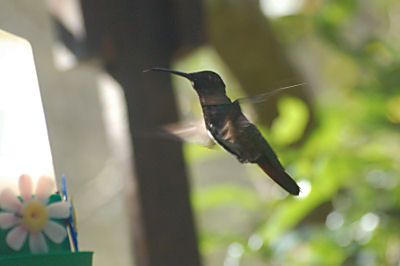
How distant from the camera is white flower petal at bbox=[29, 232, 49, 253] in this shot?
17.5 inches

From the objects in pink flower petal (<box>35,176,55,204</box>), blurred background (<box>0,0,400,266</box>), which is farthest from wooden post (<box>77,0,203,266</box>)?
pink flower petal (<box>35,176,55,204</box>)

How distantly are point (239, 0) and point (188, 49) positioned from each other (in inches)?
12.2

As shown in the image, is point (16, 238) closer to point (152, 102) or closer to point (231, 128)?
point (231, 128)

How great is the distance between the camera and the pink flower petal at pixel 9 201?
0.45 m

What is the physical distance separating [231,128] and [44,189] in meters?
0.22

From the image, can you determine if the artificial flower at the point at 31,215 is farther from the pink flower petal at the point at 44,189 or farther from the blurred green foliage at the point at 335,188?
the blurred green foliage at the point at 335,188

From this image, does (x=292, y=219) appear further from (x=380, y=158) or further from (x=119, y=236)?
(x=119, y=236)

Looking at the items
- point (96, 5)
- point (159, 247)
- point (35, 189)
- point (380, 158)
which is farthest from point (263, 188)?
point (35, 189)

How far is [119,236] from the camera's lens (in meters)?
2.84

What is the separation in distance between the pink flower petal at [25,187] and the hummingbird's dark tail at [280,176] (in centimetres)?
22

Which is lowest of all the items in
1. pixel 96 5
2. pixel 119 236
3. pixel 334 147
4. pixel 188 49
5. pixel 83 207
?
pixel 119 236

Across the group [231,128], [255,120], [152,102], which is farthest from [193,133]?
[152,102]

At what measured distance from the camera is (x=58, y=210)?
472mm

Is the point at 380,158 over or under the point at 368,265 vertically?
over
